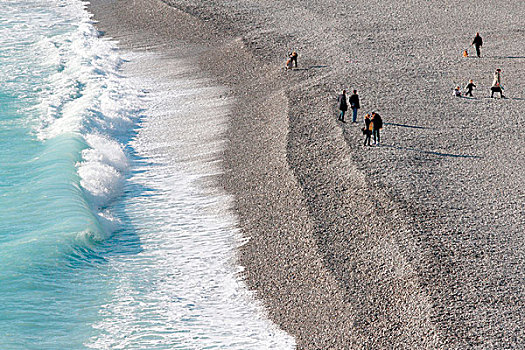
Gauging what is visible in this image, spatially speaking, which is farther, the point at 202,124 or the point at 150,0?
the point at 150,0

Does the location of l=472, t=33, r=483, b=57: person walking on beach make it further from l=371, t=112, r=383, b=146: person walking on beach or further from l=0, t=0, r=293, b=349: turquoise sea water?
l=0, t=0, r=293, b=349: turquoise sea water

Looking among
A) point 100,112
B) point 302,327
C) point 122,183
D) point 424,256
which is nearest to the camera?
point 302,327

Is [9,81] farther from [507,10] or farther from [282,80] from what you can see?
[507,10]

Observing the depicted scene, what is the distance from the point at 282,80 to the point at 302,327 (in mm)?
20344

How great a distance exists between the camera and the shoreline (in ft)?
49.9

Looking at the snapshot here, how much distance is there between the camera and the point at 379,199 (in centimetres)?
1988

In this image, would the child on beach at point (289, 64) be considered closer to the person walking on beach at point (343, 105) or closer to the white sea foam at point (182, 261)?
the white sea foam at point (182, 261)

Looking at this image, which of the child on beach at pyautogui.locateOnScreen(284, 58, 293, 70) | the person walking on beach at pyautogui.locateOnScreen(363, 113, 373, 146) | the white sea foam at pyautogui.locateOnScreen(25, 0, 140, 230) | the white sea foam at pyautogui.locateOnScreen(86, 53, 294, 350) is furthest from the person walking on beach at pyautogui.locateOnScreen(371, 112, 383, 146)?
the child on beach at pyautogui.locateOnScreen(284, 58, 293, 70)

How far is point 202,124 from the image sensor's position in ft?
98.8

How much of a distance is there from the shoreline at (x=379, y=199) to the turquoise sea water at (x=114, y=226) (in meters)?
1.30

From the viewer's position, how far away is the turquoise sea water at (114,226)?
16094mm

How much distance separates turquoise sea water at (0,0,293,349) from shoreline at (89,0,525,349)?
130 cm

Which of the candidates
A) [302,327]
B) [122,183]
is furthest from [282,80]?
[302,327]

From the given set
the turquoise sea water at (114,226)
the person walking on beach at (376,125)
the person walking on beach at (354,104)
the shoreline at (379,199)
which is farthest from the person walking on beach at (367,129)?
the turquoise sea water at (114,226)
